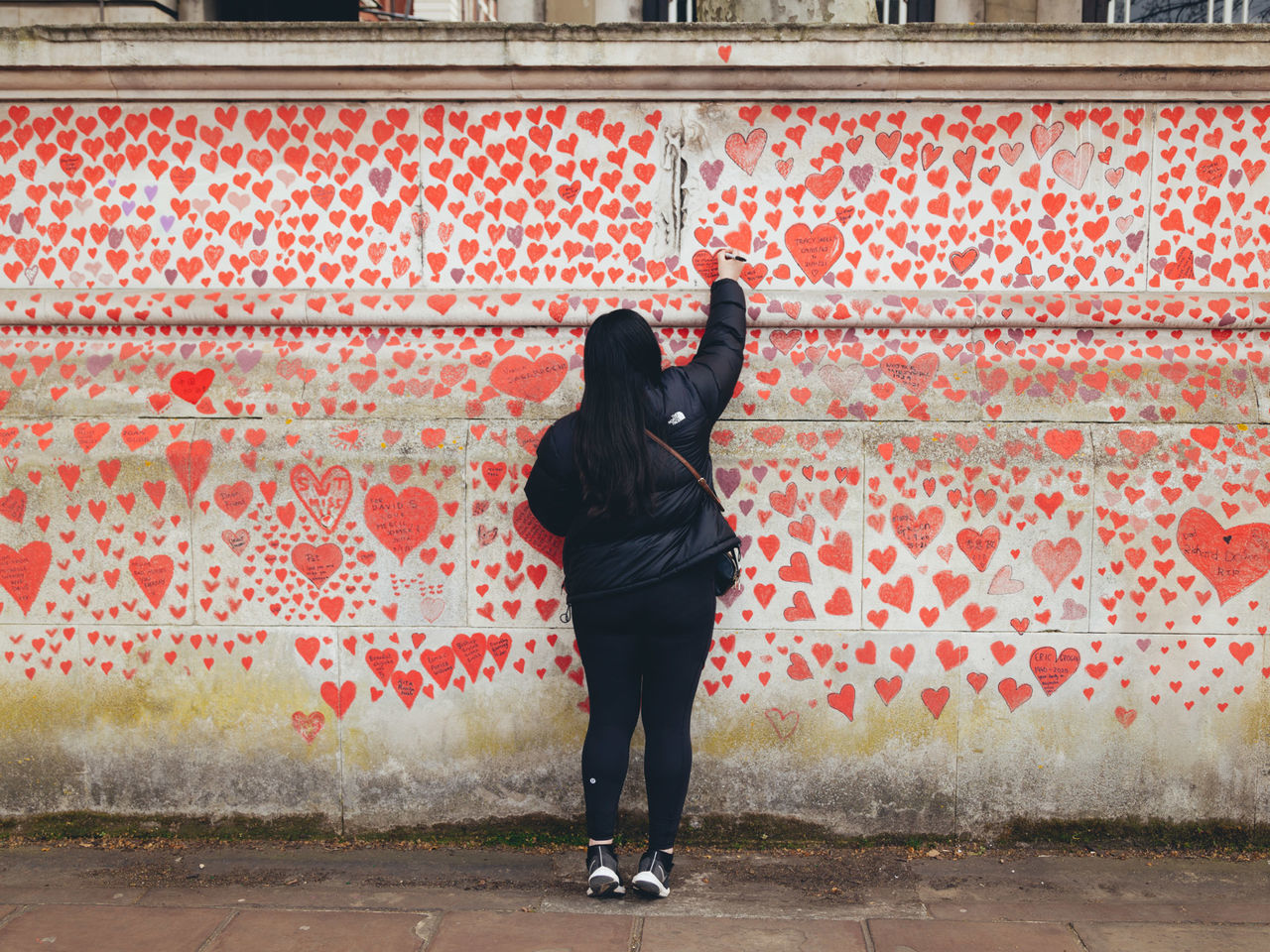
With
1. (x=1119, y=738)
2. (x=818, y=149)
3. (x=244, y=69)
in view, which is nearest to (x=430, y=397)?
(x=244, y=69)

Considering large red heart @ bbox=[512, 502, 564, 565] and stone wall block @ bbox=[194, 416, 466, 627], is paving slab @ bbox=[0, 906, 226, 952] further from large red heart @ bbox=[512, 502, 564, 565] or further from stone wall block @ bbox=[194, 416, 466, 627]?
large red heart @ bbox=[512, 502, 564, 565]

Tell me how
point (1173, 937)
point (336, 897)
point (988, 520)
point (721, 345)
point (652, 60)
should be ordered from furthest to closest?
point (988, 520), point (652, 60), point (721, 345), point (336, 897), point (1173, 937)

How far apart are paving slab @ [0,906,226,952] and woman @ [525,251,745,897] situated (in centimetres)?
137

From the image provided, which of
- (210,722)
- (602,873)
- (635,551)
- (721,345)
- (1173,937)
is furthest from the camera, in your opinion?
(210,722)

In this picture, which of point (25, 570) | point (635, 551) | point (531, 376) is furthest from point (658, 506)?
point (25, 570)

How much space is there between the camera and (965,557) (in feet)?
13.4

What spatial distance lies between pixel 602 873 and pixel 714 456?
1635 mm

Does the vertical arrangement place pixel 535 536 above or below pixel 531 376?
below

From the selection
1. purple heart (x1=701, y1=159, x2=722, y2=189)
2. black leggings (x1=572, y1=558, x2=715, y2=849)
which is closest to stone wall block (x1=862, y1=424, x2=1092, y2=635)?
black leggings (x1=572, y1=558, x2=715, y2=849)

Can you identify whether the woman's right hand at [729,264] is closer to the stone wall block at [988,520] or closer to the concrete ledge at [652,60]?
the concrete ledge at [652,60]

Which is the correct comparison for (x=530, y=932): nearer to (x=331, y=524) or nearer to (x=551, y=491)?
(x=551, y=491)

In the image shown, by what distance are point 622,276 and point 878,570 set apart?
160 centimetres

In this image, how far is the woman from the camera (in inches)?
136

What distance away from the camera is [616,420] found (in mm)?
3428
